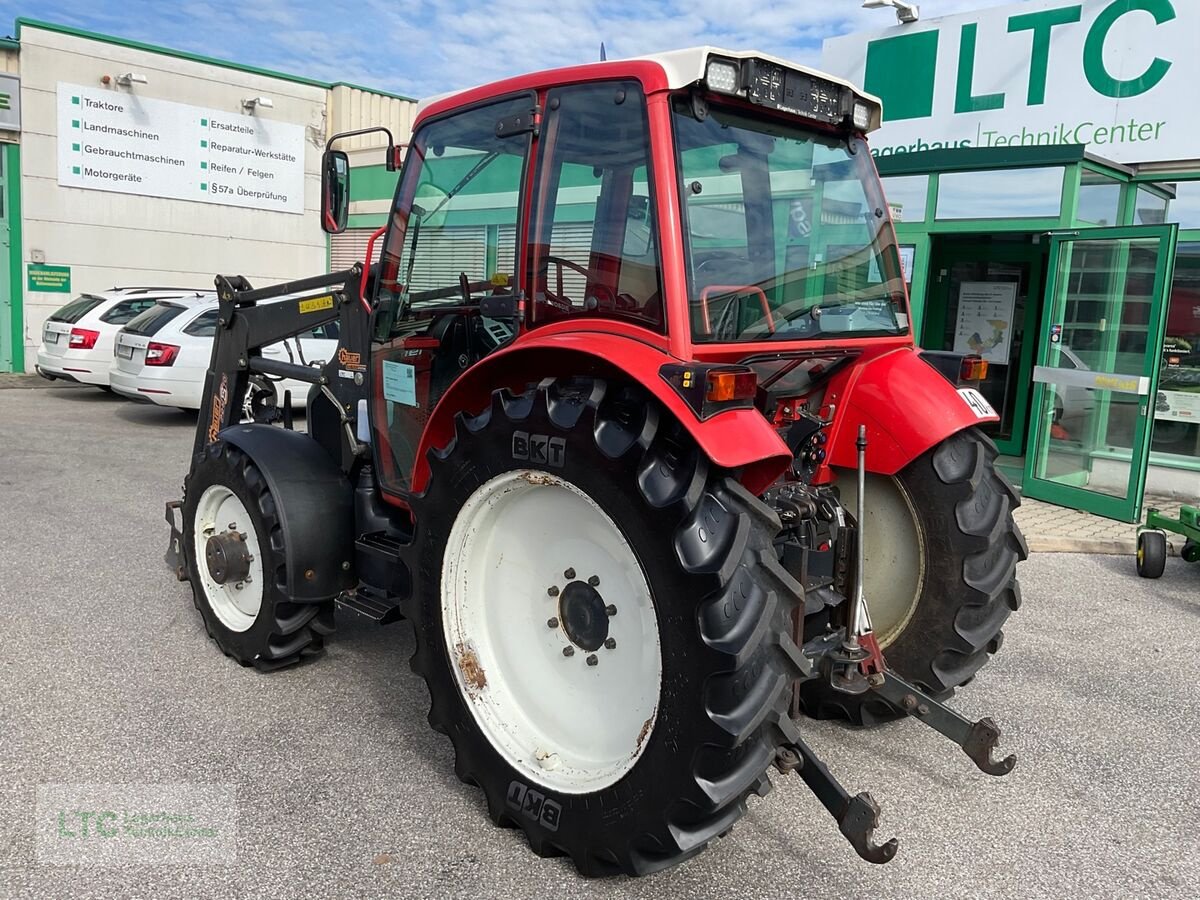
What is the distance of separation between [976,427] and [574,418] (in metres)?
1.86

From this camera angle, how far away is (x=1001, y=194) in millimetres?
8484

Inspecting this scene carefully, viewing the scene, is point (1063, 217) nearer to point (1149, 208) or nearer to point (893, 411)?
point (1149, 208)

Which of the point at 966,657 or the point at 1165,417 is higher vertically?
the point at 1165,417

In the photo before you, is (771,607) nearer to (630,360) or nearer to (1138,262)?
(630,360)

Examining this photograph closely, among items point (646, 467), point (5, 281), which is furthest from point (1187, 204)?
point (5, 281)

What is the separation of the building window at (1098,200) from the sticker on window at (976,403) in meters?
5.58

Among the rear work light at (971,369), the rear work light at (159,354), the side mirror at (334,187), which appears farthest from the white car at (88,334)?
the rear work light at (971,369)

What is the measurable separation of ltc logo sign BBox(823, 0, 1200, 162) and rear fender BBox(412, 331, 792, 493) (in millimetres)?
8243

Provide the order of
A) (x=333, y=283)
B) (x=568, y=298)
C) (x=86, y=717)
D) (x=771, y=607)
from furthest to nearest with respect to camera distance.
→ 1. (x=333, y=283)
2. (x=86, y=717)
3. (x=568, y=298)
4. (x=771, y=607)

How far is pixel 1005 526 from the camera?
3.55 m

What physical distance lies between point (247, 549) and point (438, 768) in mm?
1429

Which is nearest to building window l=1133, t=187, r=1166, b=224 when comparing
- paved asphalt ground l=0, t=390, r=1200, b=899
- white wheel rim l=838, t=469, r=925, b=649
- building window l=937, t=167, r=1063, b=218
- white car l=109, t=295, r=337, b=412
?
building window l=937, t=167, r=1063, b=218

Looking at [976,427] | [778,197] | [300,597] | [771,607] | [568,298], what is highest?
[778,197]

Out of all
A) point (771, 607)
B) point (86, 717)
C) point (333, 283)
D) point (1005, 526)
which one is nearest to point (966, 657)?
point (1005, 526)
